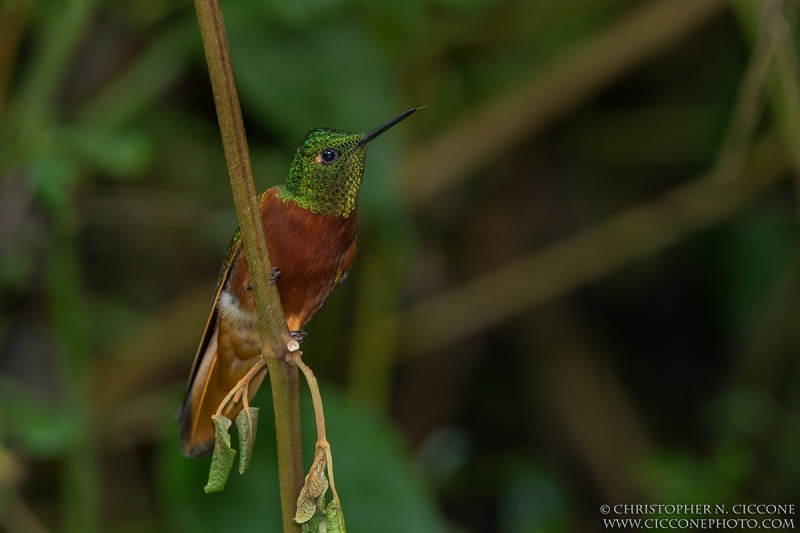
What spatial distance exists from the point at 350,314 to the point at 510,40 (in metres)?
1.32

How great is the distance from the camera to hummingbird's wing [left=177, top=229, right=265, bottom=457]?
2.04 meters

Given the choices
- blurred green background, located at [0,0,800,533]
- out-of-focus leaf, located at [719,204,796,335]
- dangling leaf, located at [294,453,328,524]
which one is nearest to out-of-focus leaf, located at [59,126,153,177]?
blurred green background, located at [0,0,800,533]

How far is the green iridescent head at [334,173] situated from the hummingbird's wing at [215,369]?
195 millimetres

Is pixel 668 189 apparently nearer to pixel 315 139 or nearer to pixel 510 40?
pixel 510 40

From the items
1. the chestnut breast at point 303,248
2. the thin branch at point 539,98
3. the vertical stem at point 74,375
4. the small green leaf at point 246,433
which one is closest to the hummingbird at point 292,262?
the chestnut breast at point 303,248

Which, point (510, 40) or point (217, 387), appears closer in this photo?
point (217, 387)

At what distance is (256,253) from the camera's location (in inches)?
50.7

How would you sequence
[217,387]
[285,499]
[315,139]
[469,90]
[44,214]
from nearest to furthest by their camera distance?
[285,499] → [315,139] → [217,387] → [44,214] → [469,90]

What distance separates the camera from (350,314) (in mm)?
3961

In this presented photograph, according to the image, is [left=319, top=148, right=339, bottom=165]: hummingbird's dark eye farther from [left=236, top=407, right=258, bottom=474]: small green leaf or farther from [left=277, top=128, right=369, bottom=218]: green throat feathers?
[left=236, top=407, right=258, bottom=474]: small green leaf

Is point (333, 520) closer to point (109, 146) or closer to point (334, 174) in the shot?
point (334, 174)

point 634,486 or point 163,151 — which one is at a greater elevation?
point 163,151

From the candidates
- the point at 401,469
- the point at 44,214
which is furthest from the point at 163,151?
the point at 401,469

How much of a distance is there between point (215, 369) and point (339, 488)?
759 mm
